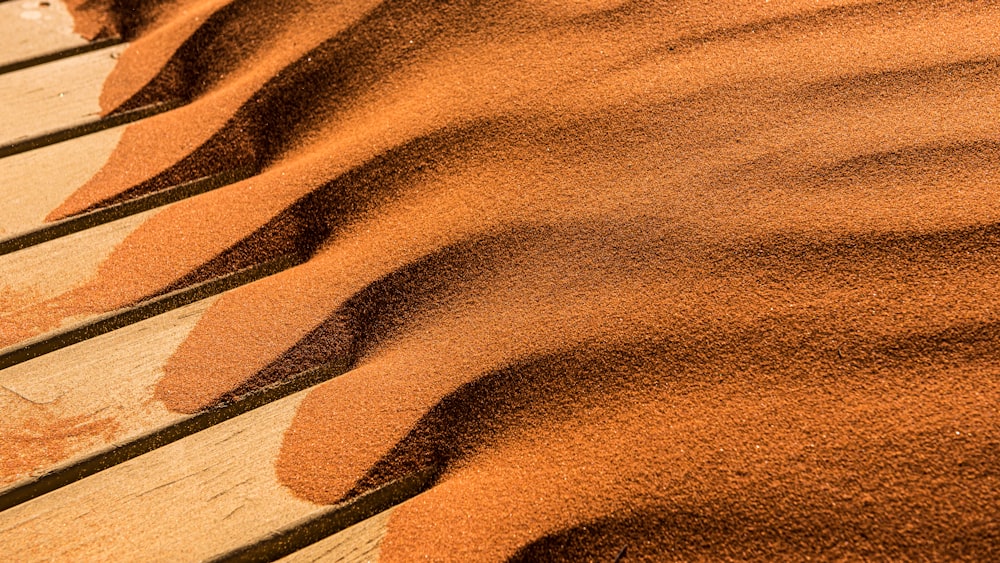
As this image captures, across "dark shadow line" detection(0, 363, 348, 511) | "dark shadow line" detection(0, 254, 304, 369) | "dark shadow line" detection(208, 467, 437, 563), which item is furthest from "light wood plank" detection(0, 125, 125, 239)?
"dark shadow line" detection(208, 467, 437, 563)

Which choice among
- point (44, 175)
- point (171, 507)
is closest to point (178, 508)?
point (171, 507)

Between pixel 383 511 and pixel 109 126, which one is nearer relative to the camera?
pixel 383 511

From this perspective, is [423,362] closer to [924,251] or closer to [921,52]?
[924,251]

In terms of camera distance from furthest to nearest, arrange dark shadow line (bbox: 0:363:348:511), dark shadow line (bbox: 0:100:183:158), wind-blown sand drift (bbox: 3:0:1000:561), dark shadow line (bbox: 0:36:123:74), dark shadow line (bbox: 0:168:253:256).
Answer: dark shadow line (bbox: 0:36:123:74) → dark shadow line (bbox: 0:100:183:158) → dark shadow line (bbox: 0:168:253:256) → dark shadow line (bbox: 0:363:348:511) → wind-blown sand drift (bbox: 3:0:1000:561)

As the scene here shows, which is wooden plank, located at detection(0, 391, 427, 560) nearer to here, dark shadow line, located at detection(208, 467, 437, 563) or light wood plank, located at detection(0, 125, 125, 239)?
dark shadow line, located at detection(208, 467, 437, 563)

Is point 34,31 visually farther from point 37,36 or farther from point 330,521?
point 330,521

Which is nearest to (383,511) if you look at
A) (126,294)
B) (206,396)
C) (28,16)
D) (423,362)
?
(423,362)
